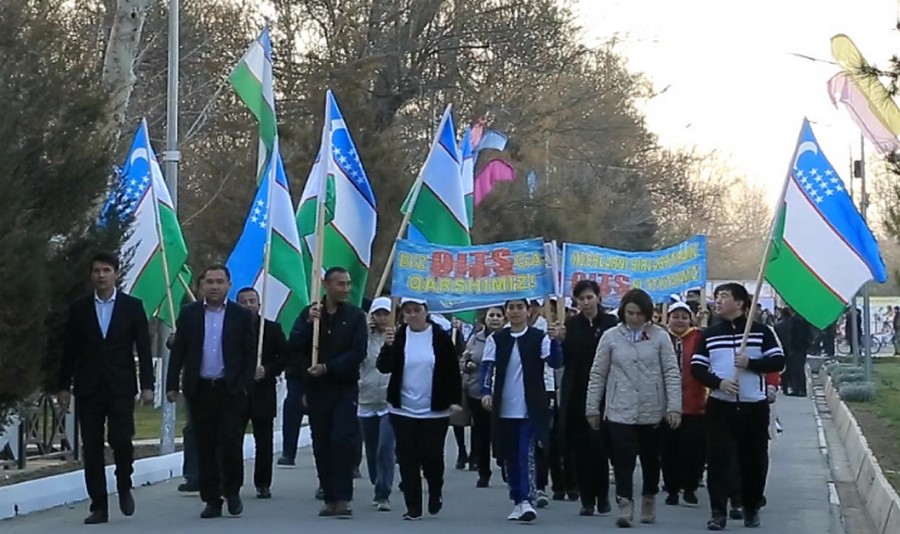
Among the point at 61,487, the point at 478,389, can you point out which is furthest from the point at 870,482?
the point at 61,487

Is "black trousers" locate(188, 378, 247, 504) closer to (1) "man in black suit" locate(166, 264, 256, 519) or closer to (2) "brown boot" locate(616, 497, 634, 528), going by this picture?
(1) "man in black suit" locate(166, 264, 256, 519)

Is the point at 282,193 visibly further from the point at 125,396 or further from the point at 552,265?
the point at 125,396

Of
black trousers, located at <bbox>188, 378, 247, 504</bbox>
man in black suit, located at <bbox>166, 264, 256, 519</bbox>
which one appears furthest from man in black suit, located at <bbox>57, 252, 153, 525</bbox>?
black trousers, located at <bbox>188, 378, 247, 504</bbox>

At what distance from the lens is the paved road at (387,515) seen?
12.1 m

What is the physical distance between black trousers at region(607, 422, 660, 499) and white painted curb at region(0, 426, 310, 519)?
14.9 ft

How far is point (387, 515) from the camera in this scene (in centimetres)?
1295

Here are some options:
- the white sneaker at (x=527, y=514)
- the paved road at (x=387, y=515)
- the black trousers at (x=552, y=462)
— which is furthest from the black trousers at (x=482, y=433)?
the white sneaker at (x=527, y=514)

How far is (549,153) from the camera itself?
41219 mm

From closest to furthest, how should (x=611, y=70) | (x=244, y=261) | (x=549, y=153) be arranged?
(x=244, y=261) → (x=549, y=153) → (x=611, y=70)

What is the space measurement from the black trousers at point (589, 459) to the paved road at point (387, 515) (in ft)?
0.81

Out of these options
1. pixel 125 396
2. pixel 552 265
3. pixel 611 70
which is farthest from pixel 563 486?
pixel 611 70

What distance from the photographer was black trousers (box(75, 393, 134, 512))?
1178 cm

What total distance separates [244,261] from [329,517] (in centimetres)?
477

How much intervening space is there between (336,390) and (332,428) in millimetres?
284
